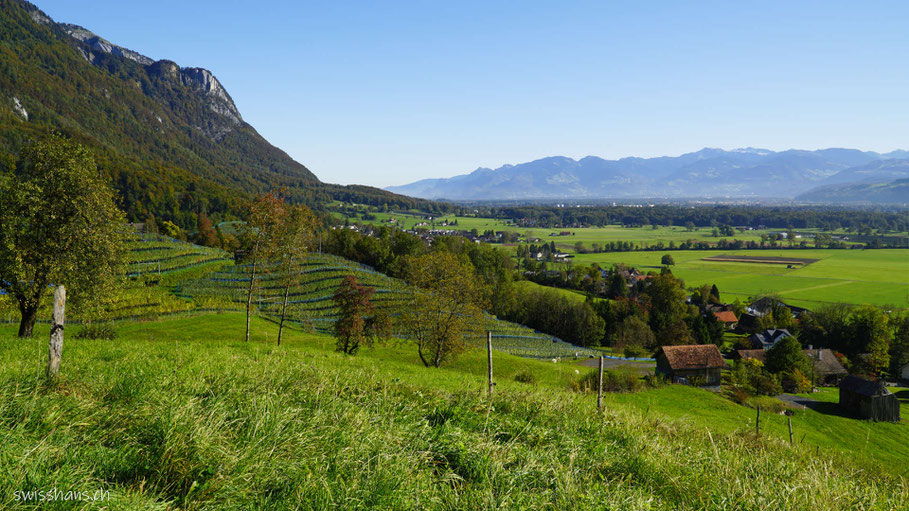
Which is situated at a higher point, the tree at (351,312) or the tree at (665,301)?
the tree at (351,312)

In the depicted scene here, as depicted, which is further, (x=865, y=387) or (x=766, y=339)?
(x=766, y=339)

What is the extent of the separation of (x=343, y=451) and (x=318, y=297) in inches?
2318

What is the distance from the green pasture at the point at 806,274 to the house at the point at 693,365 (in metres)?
62.5

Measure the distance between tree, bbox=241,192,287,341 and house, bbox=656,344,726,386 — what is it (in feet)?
165

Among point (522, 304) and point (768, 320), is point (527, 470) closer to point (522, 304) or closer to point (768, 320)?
point (522, 304)

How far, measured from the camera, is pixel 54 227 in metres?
20.2

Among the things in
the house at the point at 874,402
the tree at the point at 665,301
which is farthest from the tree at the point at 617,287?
the house at the point at 874,402

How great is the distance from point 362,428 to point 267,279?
62.0 metres

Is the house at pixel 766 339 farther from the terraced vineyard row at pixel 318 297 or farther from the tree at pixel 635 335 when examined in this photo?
the terraced vineyard row at pixel 318 297

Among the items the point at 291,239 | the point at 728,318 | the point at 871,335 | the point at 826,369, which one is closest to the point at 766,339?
the point at 871,335

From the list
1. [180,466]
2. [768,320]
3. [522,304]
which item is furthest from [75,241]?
[768,320]

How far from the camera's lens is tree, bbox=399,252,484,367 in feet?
112

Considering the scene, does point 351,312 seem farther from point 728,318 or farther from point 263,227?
point 728,318

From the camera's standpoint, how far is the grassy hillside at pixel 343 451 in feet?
16.4
